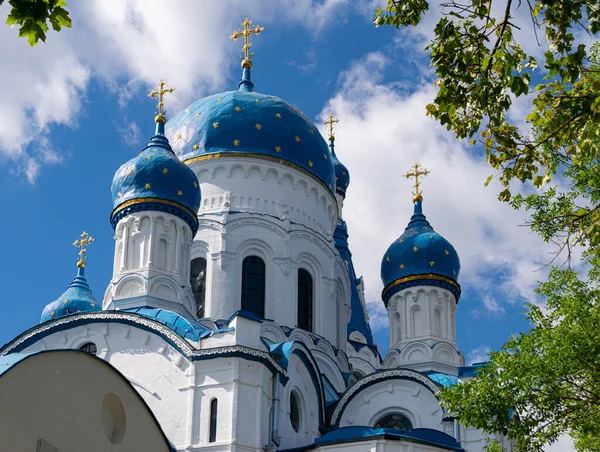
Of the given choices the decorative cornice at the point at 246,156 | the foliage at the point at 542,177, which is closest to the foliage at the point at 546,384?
the foliage at the point at 542,177

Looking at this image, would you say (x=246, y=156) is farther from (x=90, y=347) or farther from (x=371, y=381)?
(x=90, y=347)

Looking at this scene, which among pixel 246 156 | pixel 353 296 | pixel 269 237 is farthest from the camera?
pixel 353 296

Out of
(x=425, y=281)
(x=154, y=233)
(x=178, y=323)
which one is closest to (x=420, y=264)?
(x=425, y=281)

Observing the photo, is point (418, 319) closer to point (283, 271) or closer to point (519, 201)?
point (283, 271)

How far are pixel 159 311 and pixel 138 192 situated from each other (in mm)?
2623

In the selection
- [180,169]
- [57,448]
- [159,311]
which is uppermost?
[180,169]

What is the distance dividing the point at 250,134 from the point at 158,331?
631cm

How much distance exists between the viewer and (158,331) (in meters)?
17.4

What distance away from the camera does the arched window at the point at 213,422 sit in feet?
54.1

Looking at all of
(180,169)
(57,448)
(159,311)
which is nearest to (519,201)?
(57,448)

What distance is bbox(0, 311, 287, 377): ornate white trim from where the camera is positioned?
55.3 ft

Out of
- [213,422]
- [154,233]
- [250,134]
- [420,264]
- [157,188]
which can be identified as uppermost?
[250,134]

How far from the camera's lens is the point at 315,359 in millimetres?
21172

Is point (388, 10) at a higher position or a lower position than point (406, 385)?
lower
